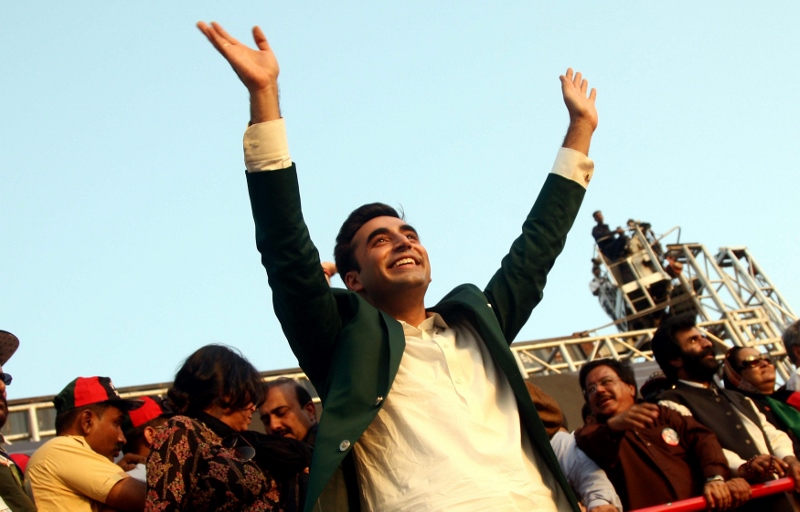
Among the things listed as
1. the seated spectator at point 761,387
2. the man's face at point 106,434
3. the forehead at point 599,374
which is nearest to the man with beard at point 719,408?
the seated spectator at point 761,387

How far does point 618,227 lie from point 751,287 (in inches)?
101

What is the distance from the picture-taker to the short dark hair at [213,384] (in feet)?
9.60

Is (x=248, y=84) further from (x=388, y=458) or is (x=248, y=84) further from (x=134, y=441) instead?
(x=134, y=441)

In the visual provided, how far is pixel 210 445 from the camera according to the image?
8.93 ft

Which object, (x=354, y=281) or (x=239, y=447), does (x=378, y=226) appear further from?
(x=239, y=447)

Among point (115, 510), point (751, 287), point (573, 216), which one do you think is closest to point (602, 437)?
point (573, 216)

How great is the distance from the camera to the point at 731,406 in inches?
151

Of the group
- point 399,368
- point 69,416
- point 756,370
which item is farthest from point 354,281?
point 756,370

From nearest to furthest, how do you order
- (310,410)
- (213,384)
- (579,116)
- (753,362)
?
(579,116) < (213,384) < (753,362) < (310,410)

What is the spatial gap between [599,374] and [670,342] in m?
0.50

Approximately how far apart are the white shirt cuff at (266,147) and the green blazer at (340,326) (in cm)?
2

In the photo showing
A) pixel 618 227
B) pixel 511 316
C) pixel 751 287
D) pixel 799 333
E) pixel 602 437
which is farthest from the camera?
pixel 618 227

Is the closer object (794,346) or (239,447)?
(239,447)

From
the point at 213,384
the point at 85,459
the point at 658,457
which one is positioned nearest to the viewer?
the point at 213,384
